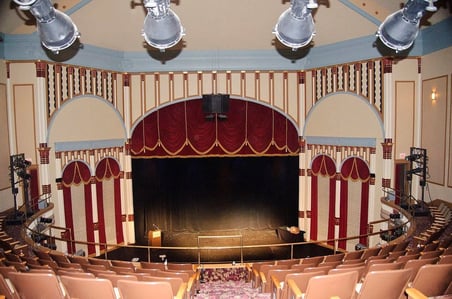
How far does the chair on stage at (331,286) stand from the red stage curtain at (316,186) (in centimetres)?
830

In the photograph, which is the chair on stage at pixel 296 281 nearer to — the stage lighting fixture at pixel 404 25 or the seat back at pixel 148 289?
the seat back at pixel 148 289

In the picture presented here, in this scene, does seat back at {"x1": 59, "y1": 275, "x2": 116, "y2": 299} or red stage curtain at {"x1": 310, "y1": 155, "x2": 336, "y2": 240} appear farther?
red stage curtain at {"x1": 310, "y1": 155, "x2": 336, "y2": 240}

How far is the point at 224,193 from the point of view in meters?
13.5

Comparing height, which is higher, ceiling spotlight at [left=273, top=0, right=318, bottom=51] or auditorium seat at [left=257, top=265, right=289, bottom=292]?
ceiling spotlight at [left=273, top=0, right=318, bottom=51]

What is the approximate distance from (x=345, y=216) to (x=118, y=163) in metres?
7.75

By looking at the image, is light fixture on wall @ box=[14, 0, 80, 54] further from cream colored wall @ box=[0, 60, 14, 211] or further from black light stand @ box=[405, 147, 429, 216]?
black light stand @ box=[405, 147, 429, 216]

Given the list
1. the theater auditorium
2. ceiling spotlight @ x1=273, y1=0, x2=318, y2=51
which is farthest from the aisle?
ceiling spotlight @ x1=273, y1=0, x2=318, y2=51

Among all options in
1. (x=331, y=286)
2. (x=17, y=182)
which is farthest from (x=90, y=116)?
(x=331, y=286)

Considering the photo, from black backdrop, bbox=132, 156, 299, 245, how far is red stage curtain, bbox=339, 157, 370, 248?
1.97 meters

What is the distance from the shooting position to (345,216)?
446 inches

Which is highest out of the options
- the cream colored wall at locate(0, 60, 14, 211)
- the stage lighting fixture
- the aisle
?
the stage lighting fixture

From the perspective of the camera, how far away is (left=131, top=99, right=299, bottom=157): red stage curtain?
1212cm

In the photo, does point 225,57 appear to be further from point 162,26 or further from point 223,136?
point 162,26

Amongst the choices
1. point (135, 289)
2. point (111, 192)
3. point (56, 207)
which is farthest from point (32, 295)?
point (111, 192)
